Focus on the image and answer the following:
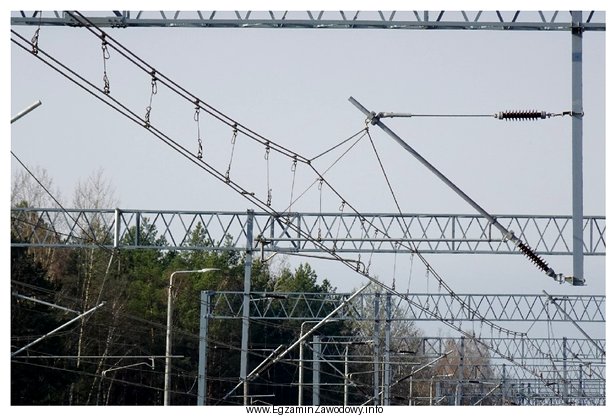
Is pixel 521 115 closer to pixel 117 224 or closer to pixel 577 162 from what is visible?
pixel 577 162

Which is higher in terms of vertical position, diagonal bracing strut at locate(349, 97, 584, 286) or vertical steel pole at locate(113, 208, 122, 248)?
vertical steel pole at locate(113, 208, 122, 248)

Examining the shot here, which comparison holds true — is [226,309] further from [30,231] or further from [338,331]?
[30,231]

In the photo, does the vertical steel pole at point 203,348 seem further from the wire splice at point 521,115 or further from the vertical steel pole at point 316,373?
the wire splice at point 521,115

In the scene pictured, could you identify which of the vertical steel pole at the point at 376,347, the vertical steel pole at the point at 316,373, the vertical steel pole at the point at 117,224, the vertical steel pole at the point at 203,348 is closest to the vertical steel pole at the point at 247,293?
the vertical steel pole at the point at 203,348

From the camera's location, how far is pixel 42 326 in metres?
44.8

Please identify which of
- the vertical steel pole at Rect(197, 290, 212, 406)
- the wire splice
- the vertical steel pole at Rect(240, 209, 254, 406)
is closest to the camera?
the wire splice

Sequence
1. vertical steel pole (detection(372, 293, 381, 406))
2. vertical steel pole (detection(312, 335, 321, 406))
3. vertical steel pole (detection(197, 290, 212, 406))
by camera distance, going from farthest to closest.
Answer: vertical steel pole (detection(372, 293, 381, 406)) → vertical steel pole (detection(312, 335, 321, 406)) → vertical steel pole (detection(197, 290, 212, 406))

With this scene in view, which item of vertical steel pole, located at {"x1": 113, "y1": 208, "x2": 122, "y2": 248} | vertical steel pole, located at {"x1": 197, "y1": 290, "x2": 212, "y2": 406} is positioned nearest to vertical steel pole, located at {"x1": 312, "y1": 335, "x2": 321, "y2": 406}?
vertical steel pole, located at {"x1": 197, "y1": 290, "x2": 212, "y2": 406}

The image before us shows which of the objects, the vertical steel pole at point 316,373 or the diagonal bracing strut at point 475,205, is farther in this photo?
the vertical steel pole at point 316,373

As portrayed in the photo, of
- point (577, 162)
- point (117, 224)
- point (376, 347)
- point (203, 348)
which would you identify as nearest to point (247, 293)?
point (203, 348)

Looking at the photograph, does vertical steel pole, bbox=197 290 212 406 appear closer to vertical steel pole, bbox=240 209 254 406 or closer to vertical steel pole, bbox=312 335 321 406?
vertical steel pole, bbox=240 209 254 406

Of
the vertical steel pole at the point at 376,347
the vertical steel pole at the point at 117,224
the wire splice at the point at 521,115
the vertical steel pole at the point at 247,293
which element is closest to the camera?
the wire splice at the point at 521,115

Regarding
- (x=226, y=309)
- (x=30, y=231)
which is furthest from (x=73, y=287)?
(x=226, y=309)

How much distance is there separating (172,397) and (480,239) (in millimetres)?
29231
